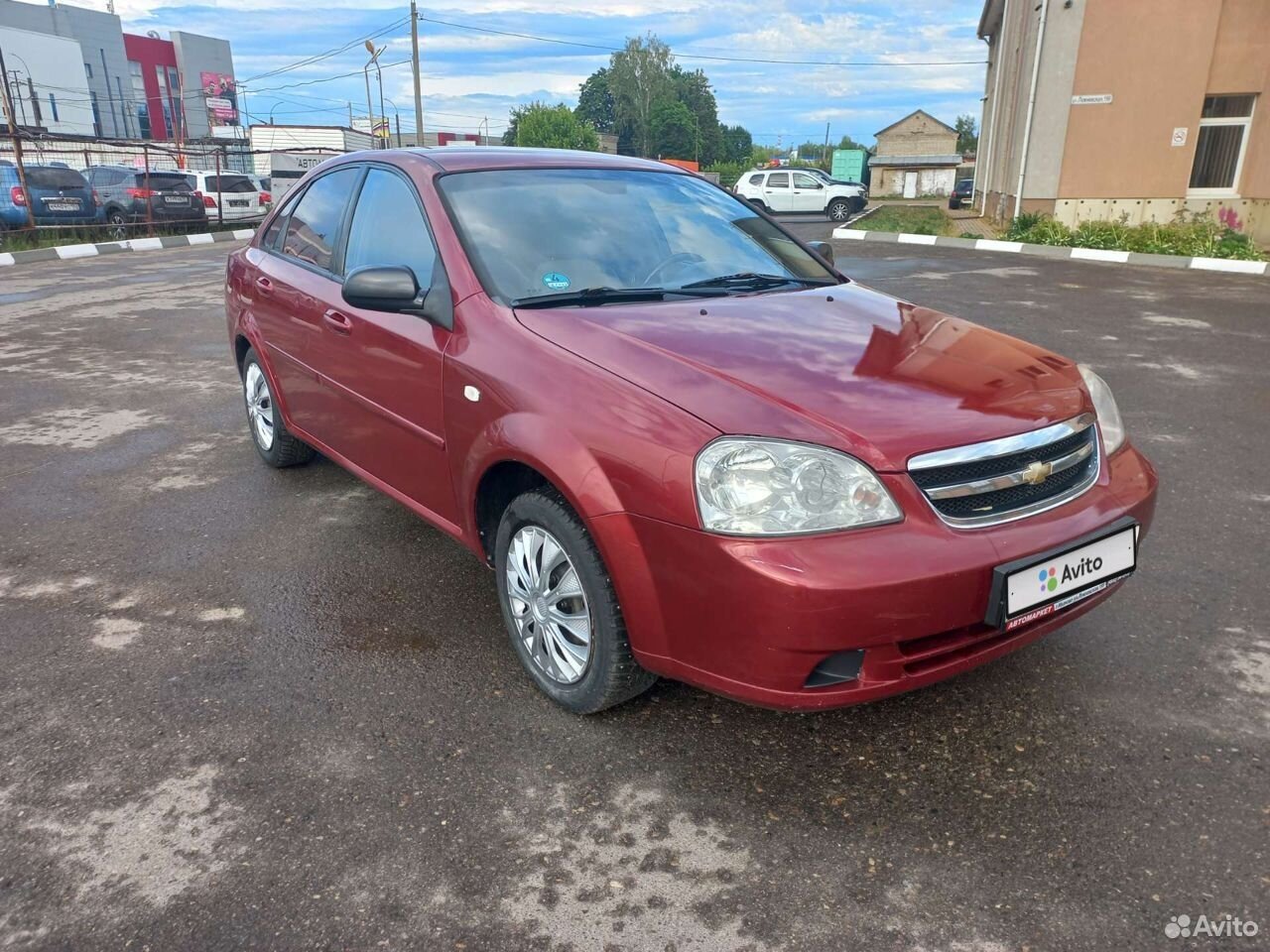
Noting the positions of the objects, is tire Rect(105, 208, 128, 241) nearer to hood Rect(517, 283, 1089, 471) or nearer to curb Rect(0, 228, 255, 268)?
curb Rect(0, 228, 255, 268)

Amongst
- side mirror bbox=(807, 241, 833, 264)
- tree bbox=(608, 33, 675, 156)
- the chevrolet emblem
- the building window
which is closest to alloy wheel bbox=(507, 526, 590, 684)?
the chevrolet emblem

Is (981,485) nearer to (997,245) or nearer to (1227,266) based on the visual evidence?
(1227,266)

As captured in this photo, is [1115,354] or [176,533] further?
[1115,354]

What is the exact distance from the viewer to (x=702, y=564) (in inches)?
86.4

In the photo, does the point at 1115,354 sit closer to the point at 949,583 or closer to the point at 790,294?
the point at 790,294

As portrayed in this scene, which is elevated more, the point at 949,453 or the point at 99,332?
the point at 949,453

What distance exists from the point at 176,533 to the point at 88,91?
72.1 metres

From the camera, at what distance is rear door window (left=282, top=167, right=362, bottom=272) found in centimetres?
394

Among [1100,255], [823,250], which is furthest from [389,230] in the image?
[1100,255]

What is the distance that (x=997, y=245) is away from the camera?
16.3 metres

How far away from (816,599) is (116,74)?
264ft

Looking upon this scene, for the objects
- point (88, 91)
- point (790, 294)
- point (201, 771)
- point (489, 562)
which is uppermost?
point (88, 91)

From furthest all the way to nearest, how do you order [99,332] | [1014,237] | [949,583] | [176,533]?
[1014,237]
[99,332]
[176,533]
[949,583]

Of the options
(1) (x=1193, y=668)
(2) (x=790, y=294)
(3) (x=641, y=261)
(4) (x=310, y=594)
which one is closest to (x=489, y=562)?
(4) (x=310, y=594)
